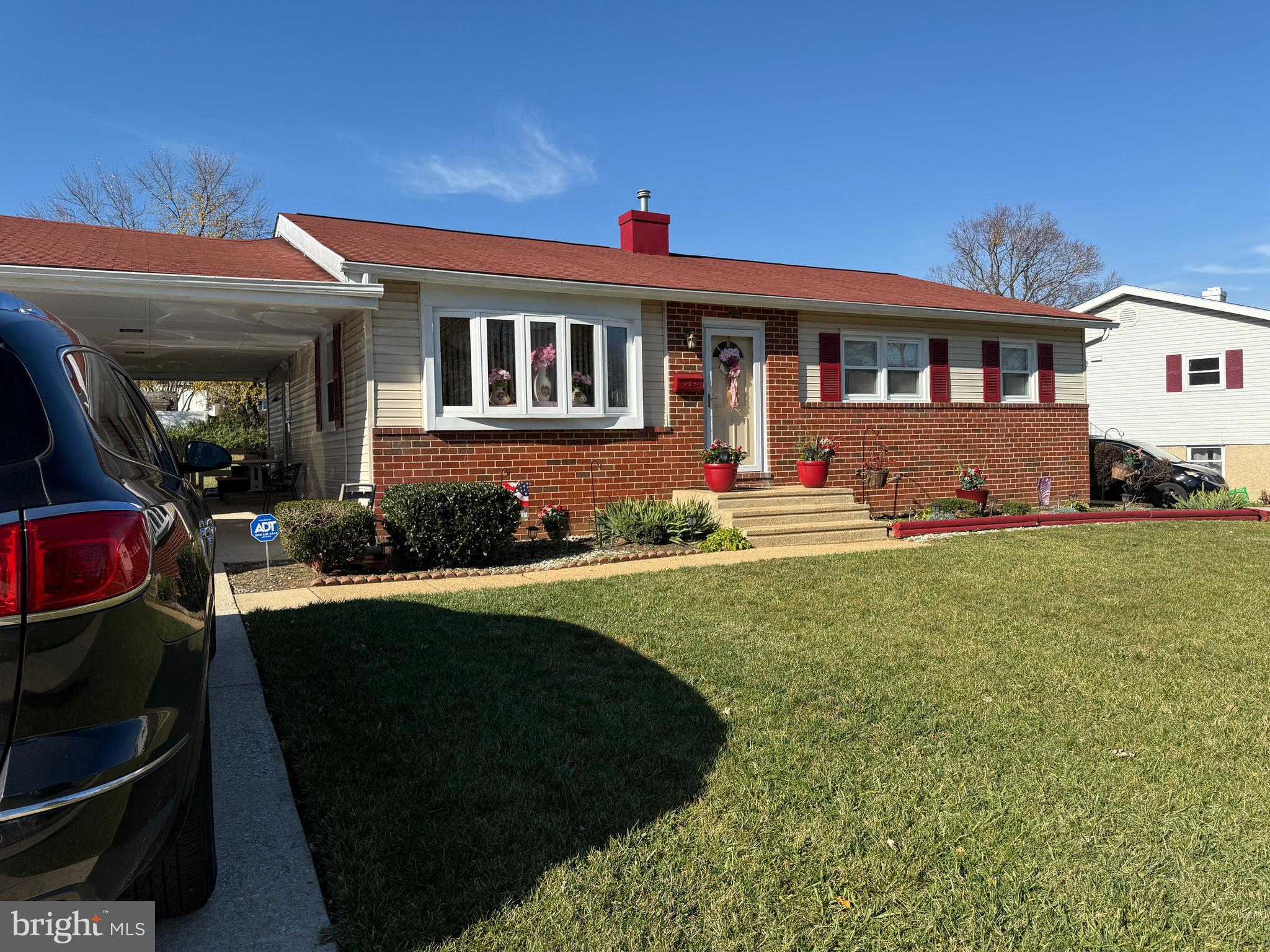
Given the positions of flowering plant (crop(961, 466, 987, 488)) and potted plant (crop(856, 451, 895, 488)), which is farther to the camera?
flowering plant (crop(961, 466, 987, 488))

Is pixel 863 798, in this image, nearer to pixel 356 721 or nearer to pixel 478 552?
pixel 356 721

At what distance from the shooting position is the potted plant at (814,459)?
11656 mm

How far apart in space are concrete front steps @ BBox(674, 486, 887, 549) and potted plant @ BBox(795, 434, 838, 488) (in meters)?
0.35

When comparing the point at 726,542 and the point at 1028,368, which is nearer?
the point at 726,542

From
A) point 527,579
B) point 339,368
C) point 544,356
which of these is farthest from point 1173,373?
point 339,368

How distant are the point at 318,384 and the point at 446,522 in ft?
17.1

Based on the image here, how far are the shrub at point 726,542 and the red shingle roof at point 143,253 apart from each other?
5283 mm

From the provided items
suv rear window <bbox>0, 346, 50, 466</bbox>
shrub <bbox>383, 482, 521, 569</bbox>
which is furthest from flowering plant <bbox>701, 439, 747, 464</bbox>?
suv rear window <bbox>0, 346, 50, 466</bbox>

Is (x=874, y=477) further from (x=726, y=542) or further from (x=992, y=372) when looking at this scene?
(x=726, y=542)

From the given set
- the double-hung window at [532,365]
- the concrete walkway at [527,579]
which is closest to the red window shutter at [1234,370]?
the concrete walkway at [527,579]

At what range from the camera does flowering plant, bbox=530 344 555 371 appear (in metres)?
10.1

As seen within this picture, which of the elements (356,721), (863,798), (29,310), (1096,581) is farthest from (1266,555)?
(29,310)

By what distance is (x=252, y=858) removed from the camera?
2535mm

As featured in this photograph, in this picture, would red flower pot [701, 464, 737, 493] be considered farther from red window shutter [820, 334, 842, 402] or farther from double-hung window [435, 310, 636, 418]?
red window shutter [820, 334, 842, 402]
